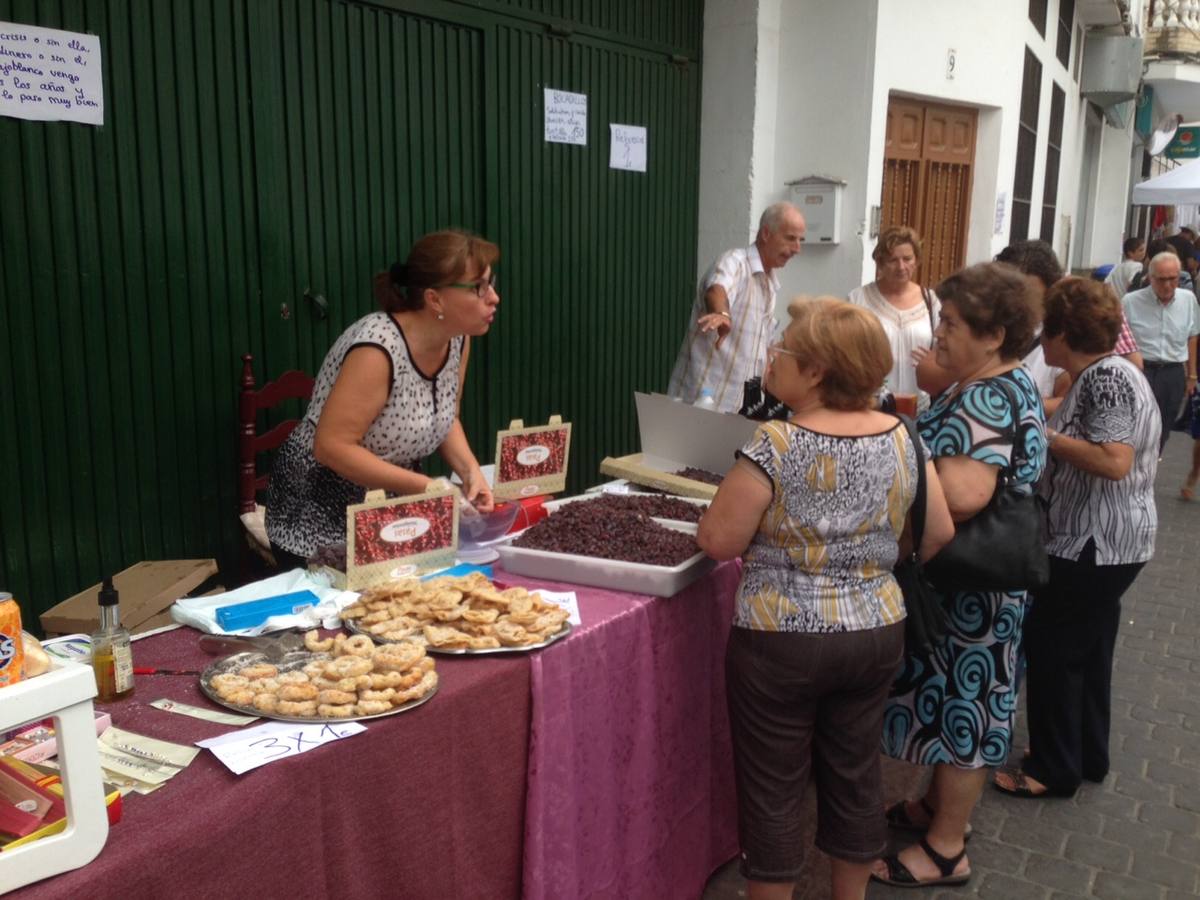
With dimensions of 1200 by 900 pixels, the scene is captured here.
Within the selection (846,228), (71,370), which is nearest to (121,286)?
(71,370)

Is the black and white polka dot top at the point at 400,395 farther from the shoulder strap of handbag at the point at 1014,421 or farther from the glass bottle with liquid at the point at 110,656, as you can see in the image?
the shoulder strap of handbag at the point at 1014,421

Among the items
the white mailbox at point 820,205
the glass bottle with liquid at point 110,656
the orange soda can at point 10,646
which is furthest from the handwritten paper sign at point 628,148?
the orange soda can at point 10,646

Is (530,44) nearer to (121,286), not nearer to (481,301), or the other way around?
(121,286)

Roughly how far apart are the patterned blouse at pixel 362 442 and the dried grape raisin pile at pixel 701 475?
2.92 ft

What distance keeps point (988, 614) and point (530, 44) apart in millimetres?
3634

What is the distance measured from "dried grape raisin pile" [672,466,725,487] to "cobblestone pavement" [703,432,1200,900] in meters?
1.14

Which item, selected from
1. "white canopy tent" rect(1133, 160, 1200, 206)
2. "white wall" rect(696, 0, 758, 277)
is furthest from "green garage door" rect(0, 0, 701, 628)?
"white canopy tent" rect(1133, 160, 1200, 206)

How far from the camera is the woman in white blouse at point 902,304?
15.1 ft

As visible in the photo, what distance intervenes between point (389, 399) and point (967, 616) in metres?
1.69

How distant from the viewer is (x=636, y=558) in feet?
8.70

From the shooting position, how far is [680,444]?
3.69 metres

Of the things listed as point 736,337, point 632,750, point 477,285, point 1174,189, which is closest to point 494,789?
point 632,750

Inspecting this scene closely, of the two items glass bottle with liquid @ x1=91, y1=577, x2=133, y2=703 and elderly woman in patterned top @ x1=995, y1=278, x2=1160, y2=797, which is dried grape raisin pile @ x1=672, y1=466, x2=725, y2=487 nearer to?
elderly woman in patterned top @ x1=995, y1=278, x2=1160, y2=797

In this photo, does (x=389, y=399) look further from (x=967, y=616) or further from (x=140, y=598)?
(x=967, y=616)
